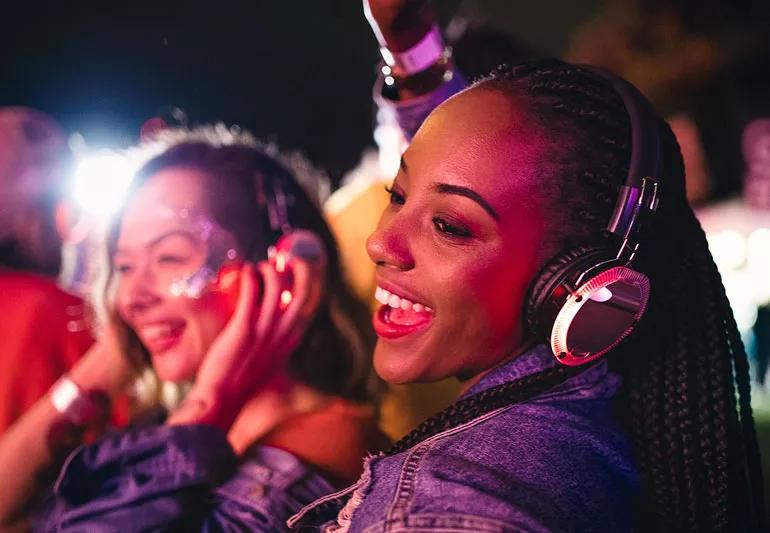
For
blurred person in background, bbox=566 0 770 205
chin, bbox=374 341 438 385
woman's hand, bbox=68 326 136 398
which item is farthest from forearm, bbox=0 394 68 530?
blurred person in background, bbox=566 0 770 205

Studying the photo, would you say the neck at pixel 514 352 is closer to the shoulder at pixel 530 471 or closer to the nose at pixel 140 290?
the shoulder at pixel 530 471

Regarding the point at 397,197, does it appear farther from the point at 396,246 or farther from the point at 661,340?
the point at 661,340

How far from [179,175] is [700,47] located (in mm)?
1944

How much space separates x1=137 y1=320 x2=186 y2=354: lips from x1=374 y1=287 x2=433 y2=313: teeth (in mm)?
638

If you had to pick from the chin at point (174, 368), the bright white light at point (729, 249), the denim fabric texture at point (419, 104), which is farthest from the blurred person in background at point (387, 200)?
the bright white light at point (729, 249)

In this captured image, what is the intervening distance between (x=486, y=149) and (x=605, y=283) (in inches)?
11.3

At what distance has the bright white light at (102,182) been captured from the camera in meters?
1.73

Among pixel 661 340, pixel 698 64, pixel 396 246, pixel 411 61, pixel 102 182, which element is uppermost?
Result: pixel 698 64

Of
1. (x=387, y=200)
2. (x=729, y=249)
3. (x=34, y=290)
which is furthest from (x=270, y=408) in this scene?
(x=729, y=249)

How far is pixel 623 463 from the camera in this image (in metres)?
1.05

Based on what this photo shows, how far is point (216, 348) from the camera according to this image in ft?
5.14

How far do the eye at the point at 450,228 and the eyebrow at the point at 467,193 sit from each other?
5cm

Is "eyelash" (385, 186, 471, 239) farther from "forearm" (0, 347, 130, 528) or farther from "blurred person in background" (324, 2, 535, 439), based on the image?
"forearm" (0, 347, 130, 528)

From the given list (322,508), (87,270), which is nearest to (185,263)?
(87,270)
